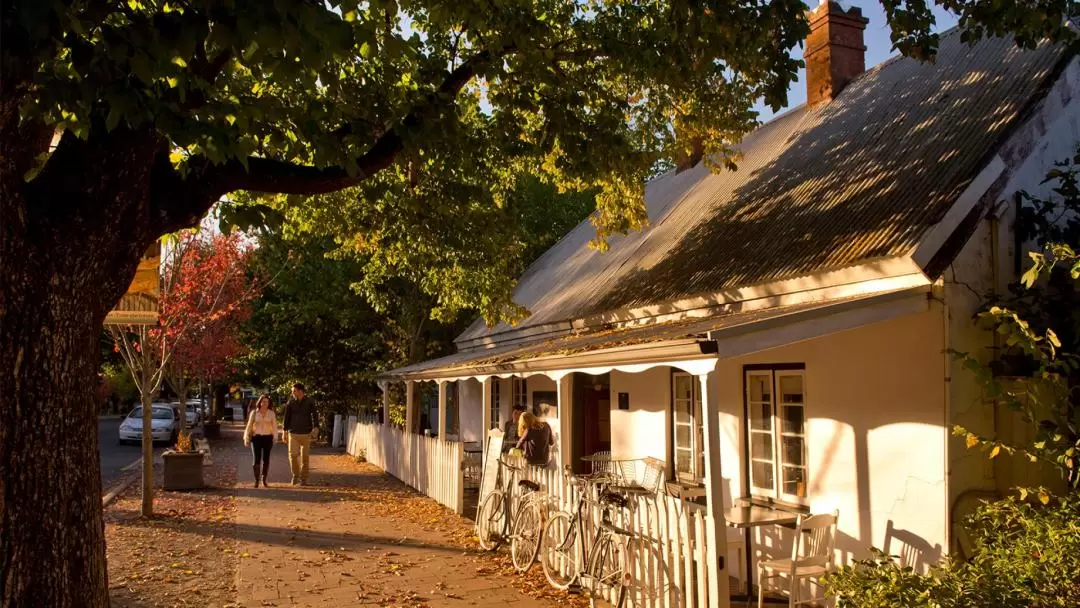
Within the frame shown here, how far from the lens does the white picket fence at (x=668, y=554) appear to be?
6176mm

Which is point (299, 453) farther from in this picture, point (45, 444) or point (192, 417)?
point (192, 417)

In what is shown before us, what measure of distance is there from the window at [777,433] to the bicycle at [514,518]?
7.45 ft

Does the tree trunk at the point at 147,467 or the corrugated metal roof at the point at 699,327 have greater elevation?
the corrugated metal roof at the point at 699,327

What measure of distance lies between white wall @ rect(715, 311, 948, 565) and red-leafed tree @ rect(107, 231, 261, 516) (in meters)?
5.32

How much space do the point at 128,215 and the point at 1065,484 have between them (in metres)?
7.15

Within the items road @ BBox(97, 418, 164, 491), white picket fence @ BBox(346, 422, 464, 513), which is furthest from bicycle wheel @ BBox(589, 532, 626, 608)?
road @ BBox(97, 418, 164, 491)

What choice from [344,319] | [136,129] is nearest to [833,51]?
[136,129]

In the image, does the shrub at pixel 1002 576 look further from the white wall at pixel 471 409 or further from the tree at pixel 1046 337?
the white wall at pixel 471 409

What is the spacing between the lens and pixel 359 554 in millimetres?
9680

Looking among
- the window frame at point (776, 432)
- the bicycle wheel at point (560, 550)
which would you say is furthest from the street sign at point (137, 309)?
the window frame at point (776, 432)

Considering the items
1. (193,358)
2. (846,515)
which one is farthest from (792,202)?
(193,358)

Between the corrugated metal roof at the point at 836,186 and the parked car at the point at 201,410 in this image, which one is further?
the parked car at the point at 201,410

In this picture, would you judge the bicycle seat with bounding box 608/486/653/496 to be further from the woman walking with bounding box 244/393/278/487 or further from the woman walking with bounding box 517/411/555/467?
the woman walking with bounding box 244/393/278/487

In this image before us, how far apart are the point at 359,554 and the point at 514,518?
1.86 metres
